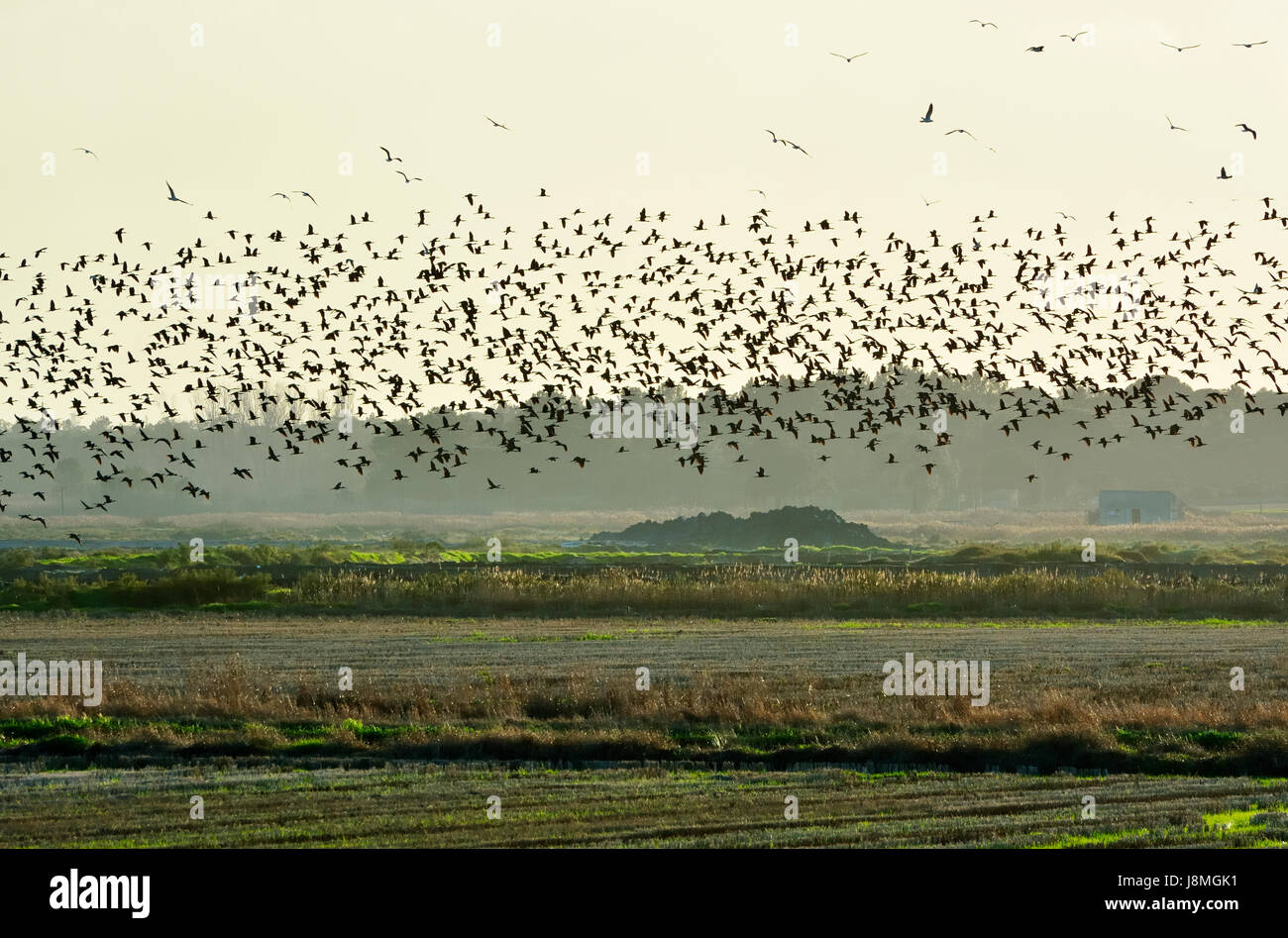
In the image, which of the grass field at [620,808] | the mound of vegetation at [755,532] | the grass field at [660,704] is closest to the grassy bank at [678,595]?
the grass field at [660,704]

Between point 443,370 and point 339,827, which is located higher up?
point 443,370

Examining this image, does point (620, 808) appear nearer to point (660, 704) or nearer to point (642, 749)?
point (642, 749)

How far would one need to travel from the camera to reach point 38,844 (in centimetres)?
→ 1597

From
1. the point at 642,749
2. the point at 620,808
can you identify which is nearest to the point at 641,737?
the point at 642,749

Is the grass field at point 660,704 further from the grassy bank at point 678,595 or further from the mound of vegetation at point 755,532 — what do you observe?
the mound of vegetation at point 755,532

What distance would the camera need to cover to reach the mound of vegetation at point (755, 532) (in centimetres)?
9212

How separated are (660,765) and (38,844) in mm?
8669

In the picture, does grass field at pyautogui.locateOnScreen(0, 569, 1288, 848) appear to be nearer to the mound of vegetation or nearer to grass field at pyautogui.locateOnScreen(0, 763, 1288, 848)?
grass field at pyautogui.locateOnScreen(0, 763, 1288, 848)

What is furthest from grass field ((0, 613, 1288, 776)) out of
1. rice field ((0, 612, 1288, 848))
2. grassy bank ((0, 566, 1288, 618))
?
grassy bank ((0, 566, 1288, 618))

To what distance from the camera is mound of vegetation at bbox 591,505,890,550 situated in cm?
9212

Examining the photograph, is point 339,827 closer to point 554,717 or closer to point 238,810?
point 238,810

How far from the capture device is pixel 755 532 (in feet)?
309
